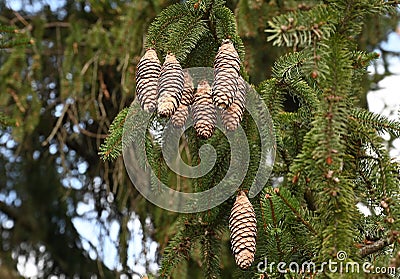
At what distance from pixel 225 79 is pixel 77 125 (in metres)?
1.48

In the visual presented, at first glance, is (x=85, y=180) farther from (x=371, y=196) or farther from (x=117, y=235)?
(x=371, y=196)

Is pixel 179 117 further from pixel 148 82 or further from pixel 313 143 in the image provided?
pixel 313 143

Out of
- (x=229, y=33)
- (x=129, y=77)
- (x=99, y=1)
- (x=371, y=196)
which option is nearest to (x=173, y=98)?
(x=229, y=33)

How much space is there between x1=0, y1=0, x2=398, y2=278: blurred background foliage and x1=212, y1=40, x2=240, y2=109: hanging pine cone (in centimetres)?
93

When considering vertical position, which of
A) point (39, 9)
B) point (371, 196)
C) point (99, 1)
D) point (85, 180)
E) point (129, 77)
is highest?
point (39, 9)

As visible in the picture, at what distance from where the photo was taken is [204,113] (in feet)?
3.08

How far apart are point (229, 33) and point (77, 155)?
1695mm

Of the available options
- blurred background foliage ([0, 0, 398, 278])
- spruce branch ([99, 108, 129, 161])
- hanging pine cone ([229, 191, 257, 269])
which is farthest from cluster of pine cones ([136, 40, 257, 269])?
blurred background foliage ([0, 0, 398, 278])

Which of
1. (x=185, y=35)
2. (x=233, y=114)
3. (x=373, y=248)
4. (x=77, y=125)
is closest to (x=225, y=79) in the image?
(x=233, y=114)

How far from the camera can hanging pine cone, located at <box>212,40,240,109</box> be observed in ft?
2.94

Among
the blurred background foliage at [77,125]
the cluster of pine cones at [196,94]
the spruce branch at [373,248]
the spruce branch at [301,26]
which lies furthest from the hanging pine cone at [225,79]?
the blurred background foliage at [77,125]

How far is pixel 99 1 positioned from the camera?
2.17 meters

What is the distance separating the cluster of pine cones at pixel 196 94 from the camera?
35.3 inches

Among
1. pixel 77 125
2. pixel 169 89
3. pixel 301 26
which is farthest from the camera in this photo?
pixel 77 125
